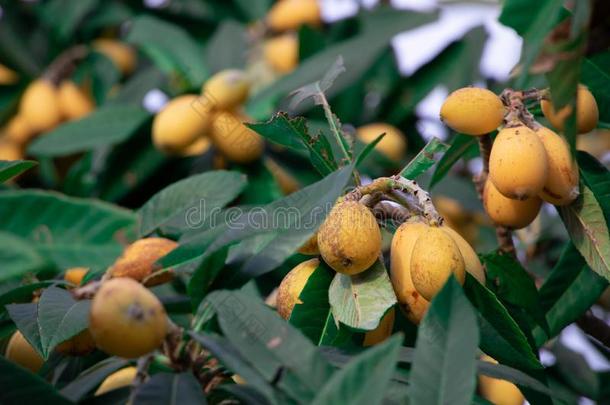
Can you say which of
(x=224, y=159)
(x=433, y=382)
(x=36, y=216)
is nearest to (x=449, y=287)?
(x=433, y=382)

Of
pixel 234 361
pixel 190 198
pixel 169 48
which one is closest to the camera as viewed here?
pixel 234 361

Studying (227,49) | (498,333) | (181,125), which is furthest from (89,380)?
(227,49)

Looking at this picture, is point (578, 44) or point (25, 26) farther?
point (25, 26)

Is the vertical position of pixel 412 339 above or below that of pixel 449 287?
below

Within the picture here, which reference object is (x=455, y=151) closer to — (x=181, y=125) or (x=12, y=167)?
(x=12, y=167)

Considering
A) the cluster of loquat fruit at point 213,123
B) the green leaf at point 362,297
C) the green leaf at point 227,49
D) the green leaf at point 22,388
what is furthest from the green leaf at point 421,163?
the green leaf at point 227,49

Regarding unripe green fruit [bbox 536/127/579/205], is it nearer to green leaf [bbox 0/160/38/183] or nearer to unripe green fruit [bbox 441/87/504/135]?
unripe green fruit [bbox 441/87/504/135]

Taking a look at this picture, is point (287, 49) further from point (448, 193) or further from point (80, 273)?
point (80, 273)
